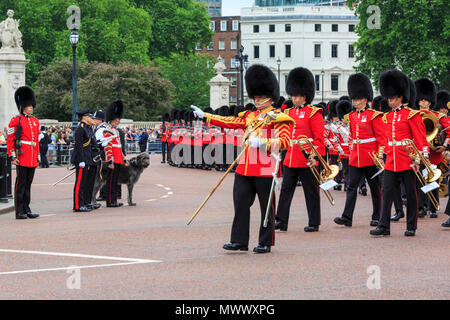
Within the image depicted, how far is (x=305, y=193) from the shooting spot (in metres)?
12.0

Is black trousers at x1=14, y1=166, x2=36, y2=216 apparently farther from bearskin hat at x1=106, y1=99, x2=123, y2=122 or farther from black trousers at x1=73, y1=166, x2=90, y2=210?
bearskin hat at x1=106, y1=99, x2=123, y2=122

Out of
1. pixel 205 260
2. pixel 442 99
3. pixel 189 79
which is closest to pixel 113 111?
pixel 442 99

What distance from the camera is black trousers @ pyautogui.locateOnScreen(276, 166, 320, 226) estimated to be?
11.7 meters

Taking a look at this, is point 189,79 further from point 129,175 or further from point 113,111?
point 113,111

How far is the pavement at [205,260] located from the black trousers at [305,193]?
25 cm

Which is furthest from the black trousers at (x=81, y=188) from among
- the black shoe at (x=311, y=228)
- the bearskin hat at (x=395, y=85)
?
the bearskin hat at (x=395, y=85)

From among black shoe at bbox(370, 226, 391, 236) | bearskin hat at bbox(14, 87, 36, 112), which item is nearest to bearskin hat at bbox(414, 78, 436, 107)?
black shoe at bbox(370, 226, 391, 236)

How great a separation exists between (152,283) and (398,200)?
5452 mm

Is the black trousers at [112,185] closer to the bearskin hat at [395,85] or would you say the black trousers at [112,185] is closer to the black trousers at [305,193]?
the black trousers at [305,193]

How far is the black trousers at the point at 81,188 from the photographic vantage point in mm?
15344

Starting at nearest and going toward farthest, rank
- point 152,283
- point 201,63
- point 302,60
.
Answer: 1. point 152,283
2. point 201,63
3. point 302,60
